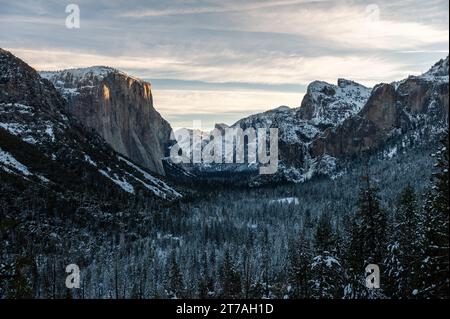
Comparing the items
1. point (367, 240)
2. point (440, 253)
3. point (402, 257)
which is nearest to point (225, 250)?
point (367, 240)

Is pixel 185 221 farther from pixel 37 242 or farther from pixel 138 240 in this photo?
pixel 37 242

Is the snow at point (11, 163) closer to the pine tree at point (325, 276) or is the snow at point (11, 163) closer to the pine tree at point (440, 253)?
the pine tree at point (325, 276)

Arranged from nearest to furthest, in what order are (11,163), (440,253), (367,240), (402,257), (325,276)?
(440,253), (402,257), (367,240), (325,276), (11,163)

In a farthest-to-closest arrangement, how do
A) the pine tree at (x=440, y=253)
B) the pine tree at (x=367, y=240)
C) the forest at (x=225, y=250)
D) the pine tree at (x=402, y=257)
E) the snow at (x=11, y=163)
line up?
1. the snow at (x=11, y=163)
2. the pine tree at (x=367, y=240)
3. the pine tree at (x=402, y=257)
4. the forest at (x=225, y=250)
5. the pine tree at (x=440, y=253)

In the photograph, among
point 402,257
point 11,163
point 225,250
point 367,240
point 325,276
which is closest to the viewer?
point 402,257

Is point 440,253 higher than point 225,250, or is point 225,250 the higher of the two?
point 440,253

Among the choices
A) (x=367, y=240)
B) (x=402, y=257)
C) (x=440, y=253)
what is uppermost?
(x=440, y=253)

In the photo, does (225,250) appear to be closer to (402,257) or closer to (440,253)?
(402,257)

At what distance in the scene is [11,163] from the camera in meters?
167

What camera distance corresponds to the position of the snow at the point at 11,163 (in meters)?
163

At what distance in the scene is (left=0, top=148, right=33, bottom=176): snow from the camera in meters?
163

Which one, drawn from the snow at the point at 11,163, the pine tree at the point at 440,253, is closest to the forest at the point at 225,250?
the pine tree at the point at 440,253

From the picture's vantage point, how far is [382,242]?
4072 cm
